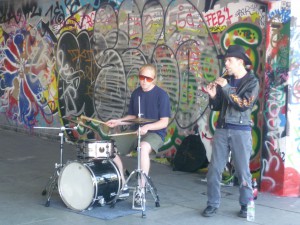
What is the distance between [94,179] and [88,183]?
0.33ft

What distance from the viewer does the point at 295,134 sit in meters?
6.46

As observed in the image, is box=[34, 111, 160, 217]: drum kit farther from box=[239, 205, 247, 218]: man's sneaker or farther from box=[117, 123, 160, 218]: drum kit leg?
box=[239, 205, 247, 218]: man's sneaker

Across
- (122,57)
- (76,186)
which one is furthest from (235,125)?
(122,57)

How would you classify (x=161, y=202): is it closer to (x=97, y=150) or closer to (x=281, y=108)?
(x=97, y=150)

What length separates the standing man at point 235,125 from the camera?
17.6 feet

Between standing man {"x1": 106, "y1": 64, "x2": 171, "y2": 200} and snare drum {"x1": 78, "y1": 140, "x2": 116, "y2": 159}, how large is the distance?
29 cm

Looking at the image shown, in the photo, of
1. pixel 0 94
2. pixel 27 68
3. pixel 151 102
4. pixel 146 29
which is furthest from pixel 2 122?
pixel 151 102

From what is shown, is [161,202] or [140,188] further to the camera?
[161,202]

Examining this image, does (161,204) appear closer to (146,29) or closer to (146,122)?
(146,122)

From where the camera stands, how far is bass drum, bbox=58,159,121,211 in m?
5.59

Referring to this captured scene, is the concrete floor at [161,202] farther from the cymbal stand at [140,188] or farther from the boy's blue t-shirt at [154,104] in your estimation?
the boy's blue t-shirt at [154,104]

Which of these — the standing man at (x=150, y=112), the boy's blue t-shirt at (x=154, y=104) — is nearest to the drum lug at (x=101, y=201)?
the standing man at (x=150, y=112)

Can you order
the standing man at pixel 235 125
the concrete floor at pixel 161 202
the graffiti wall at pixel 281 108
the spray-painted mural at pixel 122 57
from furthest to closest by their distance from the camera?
the spray-painted mural at pixel 122 57 → the graffiti wall at pixel 281 108 → the concrete floor at pixel 161 202 → the standing man at pixel 235 125

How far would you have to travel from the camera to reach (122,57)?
9.43 meters
